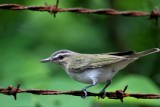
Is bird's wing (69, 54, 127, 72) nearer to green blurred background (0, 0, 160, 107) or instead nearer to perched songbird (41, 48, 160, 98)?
perched songbird (41, 48, 160, 98)

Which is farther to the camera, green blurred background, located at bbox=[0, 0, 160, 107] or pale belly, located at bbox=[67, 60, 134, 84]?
green blurred background, located at bbox=[0, 0, 160, 107]

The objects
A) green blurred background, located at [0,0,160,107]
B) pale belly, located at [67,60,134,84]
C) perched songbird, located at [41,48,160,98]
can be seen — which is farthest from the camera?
green blurred background, located at [0,0,160,107]

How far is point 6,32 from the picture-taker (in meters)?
8.44

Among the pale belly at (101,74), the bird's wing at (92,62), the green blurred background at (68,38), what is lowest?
the pale belly at (101,74)

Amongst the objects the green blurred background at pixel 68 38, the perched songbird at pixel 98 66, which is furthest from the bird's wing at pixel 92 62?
the green blurred background at pixel 68 38

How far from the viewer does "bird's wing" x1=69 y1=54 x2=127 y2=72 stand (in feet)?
19.0

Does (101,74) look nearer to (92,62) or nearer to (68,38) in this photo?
(92,62)

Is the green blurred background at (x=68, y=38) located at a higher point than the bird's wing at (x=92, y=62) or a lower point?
higher

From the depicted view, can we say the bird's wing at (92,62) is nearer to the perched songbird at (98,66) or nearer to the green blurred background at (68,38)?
the perched songbird at (98,66)


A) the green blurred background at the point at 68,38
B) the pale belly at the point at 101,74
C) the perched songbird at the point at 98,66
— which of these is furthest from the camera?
the green blurred background at the point at 68,38

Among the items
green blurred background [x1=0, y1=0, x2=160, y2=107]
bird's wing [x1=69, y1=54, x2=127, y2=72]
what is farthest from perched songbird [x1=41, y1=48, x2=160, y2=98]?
green blurred background [x1=0, y1=0, x2=160, y2=107]

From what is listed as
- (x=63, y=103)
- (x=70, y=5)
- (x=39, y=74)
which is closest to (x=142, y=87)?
(x=63, y=103)

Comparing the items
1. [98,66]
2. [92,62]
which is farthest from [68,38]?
[98,66]

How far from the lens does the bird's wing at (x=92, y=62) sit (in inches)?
228
